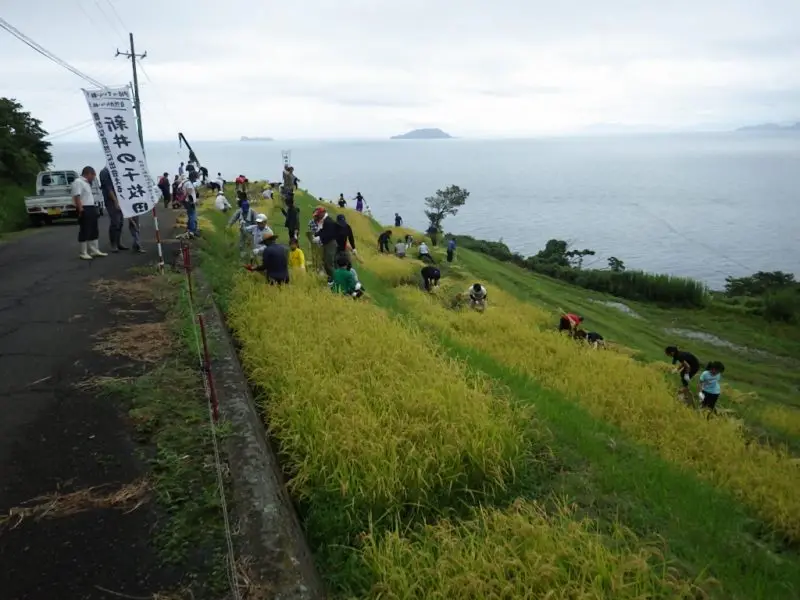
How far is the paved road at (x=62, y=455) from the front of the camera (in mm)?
3225

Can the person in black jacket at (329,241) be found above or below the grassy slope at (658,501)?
above

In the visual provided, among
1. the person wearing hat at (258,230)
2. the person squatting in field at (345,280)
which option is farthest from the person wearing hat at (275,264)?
the person wearing hat at (258,230)

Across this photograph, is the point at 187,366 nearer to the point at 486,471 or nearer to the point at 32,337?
the point at 32,337

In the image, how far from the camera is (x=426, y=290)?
18062 millimetres

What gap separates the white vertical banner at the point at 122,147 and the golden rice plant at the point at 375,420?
3.65m

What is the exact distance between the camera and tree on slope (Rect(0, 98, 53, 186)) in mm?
22297

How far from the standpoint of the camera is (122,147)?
9.30 metres

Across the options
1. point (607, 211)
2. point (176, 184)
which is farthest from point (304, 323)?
point (607, 211)

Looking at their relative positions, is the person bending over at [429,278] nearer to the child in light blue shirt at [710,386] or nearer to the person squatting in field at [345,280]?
the person squatting in field at [345,280]

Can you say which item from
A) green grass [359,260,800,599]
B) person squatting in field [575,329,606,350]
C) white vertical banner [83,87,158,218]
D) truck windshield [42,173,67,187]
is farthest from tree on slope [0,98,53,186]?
green grass [359,260,800,599]

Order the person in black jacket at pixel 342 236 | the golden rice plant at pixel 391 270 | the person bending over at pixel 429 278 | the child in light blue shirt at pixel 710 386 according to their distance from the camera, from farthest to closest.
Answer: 1. the person bending over at pixel 429 278
2. the golden rice plant at pixel 391 270
3. the person in black jacket at pixel 342 236
4. the child in light blue shirt at pixel 710 386

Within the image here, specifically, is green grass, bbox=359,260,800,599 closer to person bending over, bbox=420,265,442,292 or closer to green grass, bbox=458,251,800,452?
green grass, bbox=458,251,800,452

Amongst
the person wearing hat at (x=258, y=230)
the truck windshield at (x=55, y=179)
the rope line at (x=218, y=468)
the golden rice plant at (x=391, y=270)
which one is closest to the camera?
the rope line at (x=218, y=468)

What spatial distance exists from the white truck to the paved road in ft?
35.9
